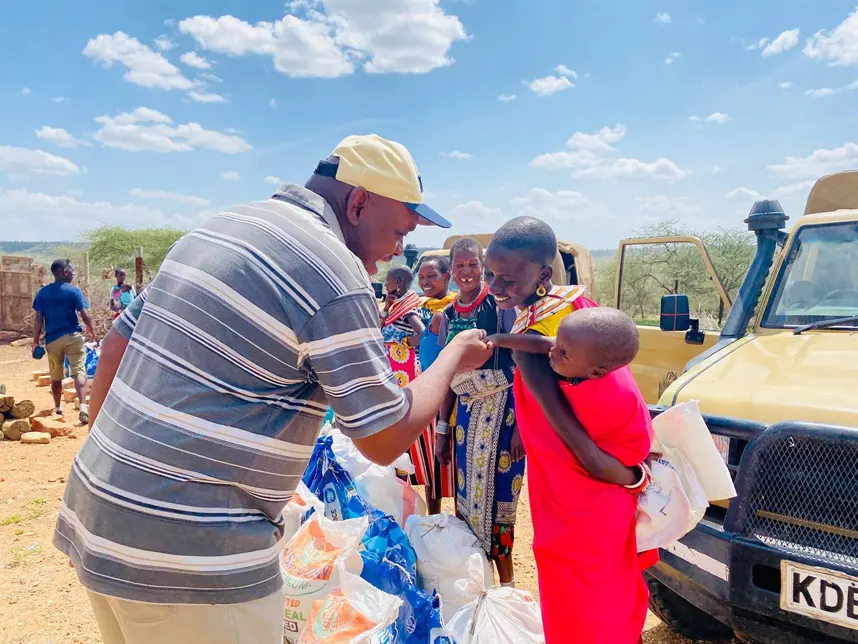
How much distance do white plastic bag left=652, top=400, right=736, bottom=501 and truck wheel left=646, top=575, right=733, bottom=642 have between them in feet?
3.76

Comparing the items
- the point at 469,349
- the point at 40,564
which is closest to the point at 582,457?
the point at 469,349

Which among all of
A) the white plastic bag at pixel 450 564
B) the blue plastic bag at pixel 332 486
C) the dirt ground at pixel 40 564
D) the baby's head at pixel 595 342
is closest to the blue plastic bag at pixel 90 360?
the dirt ground at pixel 40 564

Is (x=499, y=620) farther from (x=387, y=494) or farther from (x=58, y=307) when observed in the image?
(x=58, y=307)

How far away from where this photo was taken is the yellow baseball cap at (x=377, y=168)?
147 centimetres

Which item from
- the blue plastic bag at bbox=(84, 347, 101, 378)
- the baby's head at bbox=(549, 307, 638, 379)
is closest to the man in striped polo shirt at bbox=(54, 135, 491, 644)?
the baby's head at bbox=(549, 307, 638, 379)

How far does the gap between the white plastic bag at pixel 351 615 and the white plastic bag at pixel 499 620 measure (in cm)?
35

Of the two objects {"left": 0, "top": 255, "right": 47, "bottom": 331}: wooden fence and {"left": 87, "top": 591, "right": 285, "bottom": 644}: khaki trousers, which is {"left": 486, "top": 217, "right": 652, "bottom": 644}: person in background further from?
{"left": 0, "top": 255, "right": 47, "bottom": 331}: wooden fence

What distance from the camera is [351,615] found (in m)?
2.19

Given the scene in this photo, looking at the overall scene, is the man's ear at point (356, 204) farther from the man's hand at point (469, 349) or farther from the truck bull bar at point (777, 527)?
the truck bull bar at point (777, 527)

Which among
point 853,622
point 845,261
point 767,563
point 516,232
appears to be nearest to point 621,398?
point 516,232

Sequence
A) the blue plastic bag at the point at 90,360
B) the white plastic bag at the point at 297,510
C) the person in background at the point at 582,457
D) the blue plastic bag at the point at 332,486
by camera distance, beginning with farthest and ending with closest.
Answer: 1. the blue plastic bag at the point at 90,360
2. the blue plastic bag at the point at 332,486
3. the white plastic bag at the point at 297,510
4. the person in background at the point at 582,457

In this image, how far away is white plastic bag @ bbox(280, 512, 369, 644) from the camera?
94.7 inches

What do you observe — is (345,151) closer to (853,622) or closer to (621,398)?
(621,398)

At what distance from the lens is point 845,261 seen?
10.4ft
